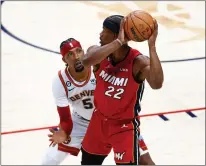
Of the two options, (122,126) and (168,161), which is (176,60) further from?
(122,126)

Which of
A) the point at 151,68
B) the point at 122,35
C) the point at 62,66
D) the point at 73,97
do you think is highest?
the point at 122,35

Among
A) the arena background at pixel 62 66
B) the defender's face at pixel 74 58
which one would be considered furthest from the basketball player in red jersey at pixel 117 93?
the arena background at pixel 62 66

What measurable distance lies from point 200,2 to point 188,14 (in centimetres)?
98

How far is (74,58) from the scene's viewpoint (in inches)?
188

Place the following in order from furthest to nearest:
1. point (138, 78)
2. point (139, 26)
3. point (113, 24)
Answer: point (138, 78) → point (113, 24) → point (139, 26)

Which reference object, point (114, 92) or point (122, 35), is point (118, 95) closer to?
point (114, 92)

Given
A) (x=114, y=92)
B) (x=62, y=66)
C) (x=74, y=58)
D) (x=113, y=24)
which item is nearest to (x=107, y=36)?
(x=113, y=24)

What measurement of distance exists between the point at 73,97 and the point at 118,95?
2.53 ft

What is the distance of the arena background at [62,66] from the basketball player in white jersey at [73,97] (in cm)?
113

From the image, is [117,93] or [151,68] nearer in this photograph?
[151,68]

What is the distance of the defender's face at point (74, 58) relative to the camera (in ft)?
15.7

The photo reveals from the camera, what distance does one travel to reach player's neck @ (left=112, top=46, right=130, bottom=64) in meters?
4.21

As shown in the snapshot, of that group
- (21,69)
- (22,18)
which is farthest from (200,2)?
(21,69)

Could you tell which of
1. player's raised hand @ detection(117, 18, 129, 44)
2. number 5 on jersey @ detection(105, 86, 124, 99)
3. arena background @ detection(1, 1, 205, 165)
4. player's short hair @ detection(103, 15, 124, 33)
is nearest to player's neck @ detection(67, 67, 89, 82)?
number 5 on jersey @ detection(105, 86, 124, 99)
